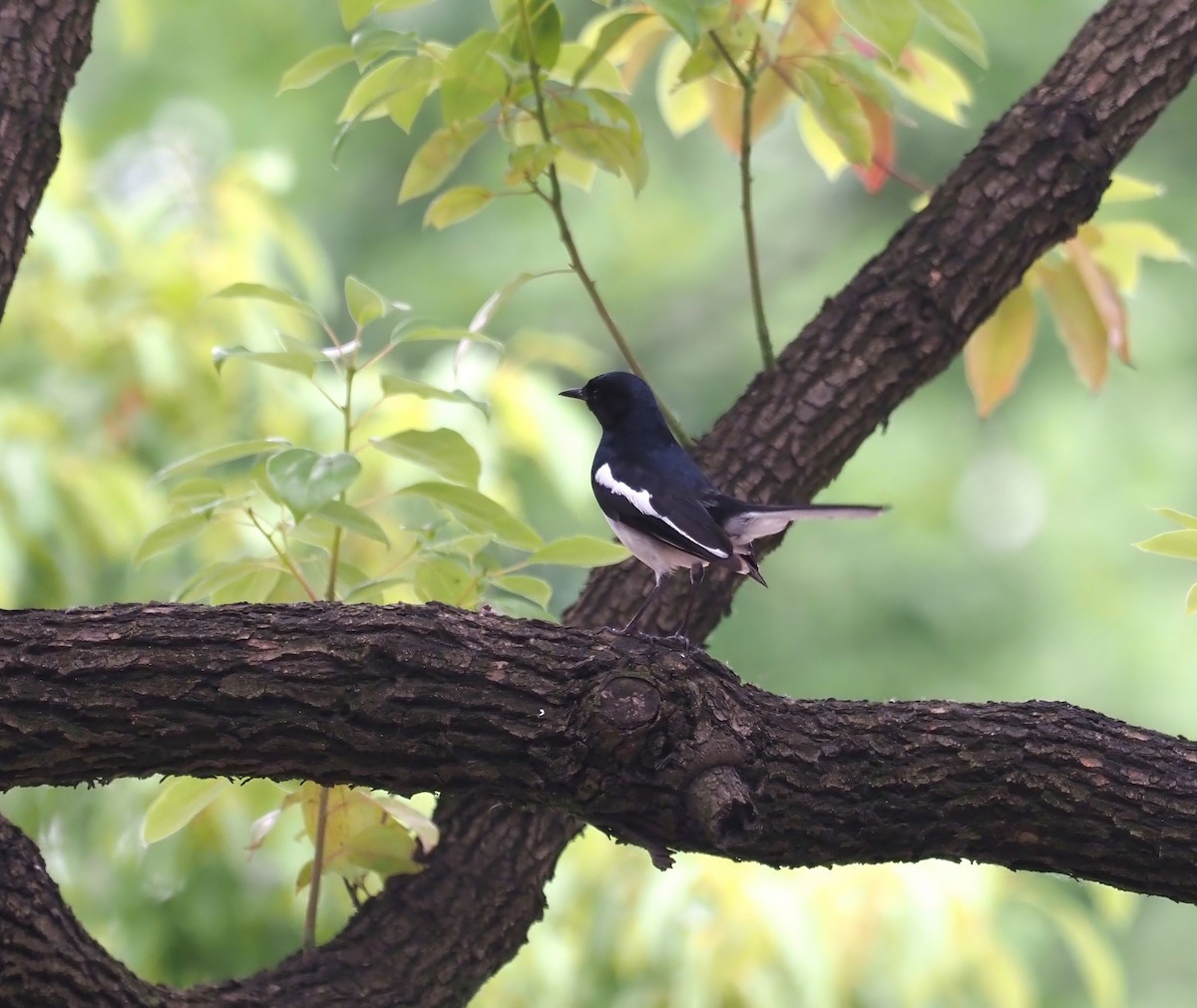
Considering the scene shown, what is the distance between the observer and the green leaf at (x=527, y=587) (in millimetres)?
2463

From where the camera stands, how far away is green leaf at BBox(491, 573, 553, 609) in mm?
2463

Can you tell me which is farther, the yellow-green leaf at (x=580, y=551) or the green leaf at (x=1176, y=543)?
the yellow-green leaf at (x=580, y=551)

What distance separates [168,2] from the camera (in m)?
9.16

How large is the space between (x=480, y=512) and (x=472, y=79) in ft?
2.66

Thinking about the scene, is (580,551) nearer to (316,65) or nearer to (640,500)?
(640,500)

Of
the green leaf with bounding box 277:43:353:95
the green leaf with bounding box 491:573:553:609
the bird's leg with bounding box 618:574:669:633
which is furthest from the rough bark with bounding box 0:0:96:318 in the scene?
the bird's leg with bounding box 618:574:669:633

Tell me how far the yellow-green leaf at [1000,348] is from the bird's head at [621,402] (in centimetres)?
79

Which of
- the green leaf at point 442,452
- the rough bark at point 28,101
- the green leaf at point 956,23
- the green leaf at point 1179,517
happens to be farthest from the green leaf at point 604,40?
the green leaf at point 1179,517

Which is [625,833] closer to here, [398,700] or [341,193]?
[398,700]

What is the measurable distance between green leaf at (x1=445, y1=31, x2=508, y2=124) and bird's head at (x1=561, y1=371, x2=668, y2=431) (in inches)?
42.8

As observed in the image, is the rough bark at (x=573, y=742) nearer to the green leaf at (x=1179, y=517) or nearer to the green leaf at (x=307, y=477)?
the green leaf at (x=307, y=477)

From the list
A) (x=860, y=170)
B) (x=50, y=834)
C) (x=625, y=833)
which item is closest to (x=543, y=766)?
(x=625, y=833)

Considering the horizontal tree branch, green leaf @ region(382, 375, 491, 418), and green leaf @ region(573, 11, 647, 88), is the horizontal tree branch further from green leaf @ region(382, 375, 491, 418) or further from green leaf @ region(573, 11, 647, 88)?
green leaf @ region(573, 11, 647, 88)

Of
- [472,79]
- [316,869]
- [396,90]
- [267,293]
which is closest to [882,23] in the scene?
[472,79]
